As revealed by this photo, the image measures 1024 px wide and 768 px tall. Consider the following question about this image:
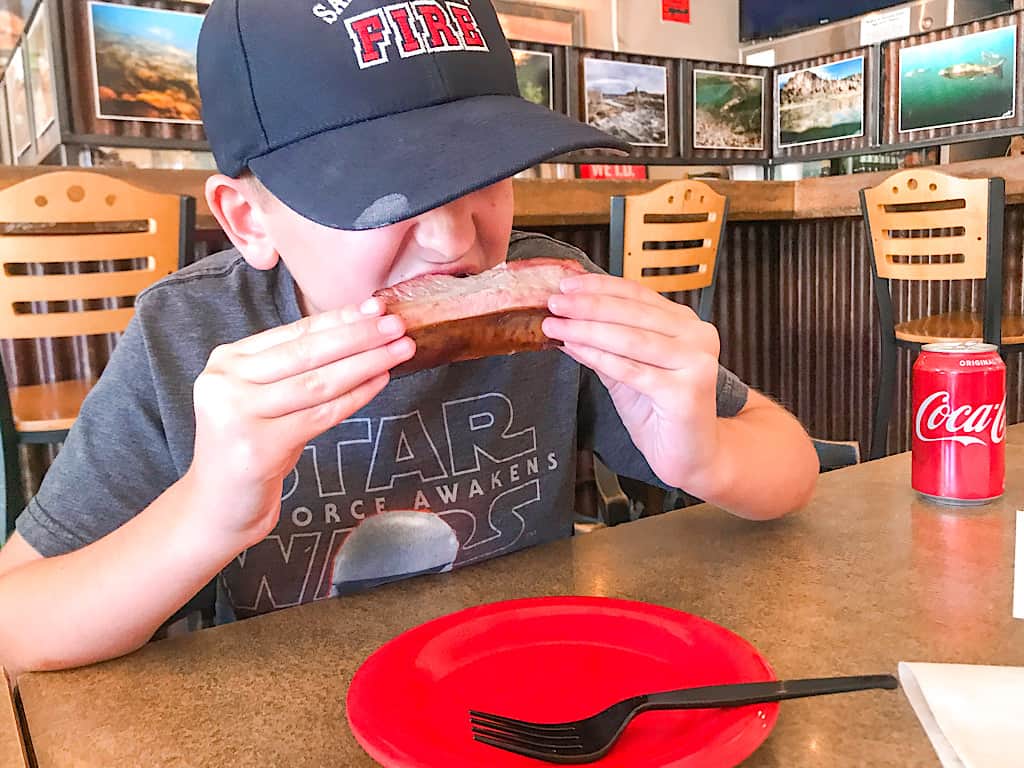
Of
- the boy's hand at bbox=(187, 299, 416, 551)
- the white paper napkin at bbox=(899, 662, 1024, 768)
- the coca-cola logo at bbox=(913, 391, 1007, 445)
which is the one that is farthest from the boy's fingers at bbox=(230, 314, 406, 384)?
the coca-cola logo at bbox=(913, 391, 1007, 445)

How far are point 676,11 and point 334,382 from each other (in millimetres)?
7628

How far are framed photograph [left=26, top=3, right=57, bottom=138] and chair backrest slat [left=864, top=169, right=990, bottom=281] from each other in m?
3.08

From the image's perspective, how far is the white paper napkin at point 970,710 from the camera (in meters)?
0.52

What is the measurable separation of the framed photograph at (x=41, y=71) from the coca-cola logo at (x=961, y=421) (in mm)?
3344

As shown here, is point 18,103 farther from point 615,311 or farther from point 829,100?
point 615,311

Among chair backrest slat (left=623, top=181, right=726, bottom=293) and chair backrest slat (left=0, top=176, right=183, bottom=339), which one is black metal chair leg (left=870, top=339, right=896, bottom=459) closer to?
chair backrest slat (left=623, top=181, right=726, bottom=293)

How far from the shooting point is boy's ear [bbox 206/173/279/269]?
94cm

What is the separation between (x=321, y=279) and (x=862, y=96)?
4.75 m

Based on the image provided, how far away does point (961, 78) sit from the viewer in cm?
457

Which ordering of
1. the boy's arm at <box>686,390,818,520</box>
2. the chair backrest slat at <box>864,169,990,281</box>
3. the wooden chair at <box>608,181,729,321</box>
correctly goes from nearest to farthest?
the boy's arm at <box>686,390,818,520</box>, the wooden chair at <box>608,181,729,321</box>, the chair backrest slat at <box>864,169,990,281</box>

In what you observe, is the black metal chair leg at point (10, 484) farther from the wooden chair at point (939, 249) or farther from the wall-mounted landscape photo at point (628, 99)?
the wall-mounted landscape photo at point (628, 99)

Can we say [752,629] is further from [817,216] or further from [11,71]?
[11,71]

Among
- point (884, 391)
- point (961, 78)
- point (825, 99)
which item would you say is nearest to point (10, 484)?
point (884, 391)

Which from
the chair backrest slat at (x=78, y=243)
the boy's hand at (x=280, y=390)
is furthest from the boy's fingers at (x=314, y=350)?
the chair backrest slat at (x=78, y=243)
